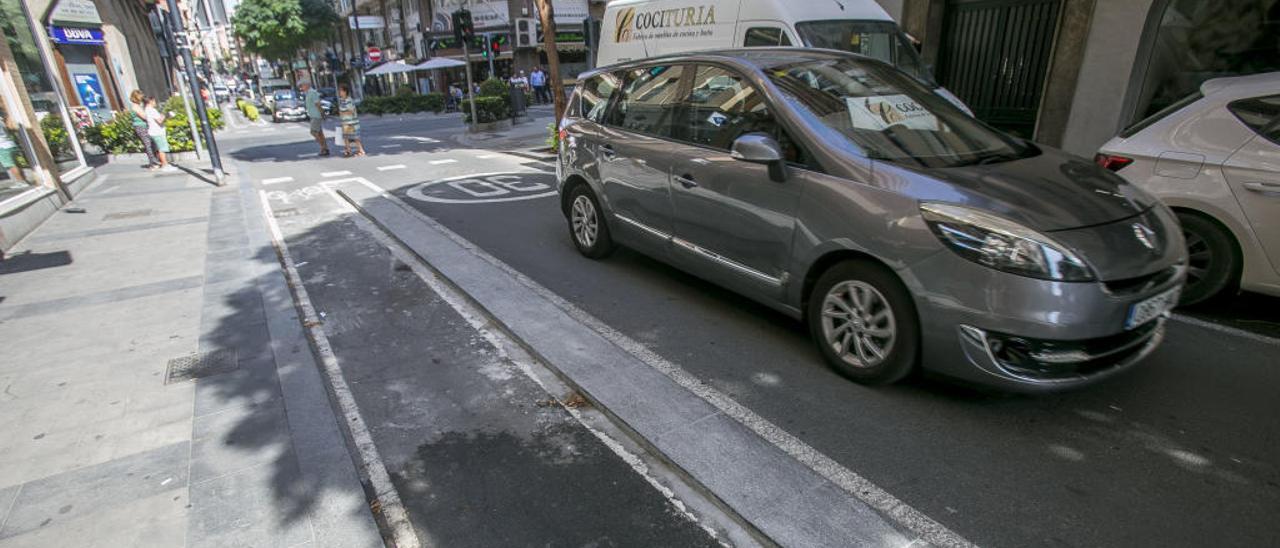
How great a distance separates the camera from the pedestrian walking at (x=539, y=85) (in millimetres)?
30891

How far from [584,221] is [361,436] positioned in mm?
3152

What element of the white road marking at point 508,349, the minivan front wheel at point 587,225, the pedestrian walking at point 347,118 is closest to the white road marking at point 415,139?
the pedestrian walking at point 347,118

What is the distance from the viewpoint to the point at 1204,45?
7.74m

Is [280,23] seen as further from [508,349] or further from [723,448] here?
[723,448]

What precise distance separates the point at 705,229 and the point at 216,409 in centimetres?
319

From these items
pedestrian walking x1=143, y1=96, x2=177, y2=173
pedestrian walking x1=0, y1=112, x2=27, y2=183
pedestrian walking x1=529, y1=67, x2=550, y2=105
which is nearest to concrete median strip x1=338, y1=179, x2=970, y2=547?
pedestrian walking x1=0, y1=112, x2=27, y2=183

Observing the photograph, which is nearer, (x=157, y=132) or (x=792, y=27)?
(x=792, y=27)

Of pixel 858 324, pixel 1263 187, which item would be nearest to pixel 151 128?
pixel 858 324

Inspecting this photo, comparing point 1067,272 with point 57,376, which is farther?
point 57,376

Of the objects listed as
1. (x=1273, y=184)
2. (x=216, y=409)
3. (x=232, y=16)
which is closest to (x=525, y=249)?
(x=216, y=409)

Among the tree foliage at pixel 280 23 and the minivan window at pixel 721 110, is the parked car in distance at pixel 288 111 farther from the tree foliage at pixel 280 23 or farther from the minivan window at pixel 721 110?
the minivan window at pixel 721 110

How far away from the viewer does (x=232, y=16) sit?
49.2 metres

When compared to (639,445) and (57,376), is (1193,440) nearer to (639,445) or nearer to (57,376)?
(639,445)

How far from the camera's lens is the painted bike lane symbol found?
9211 millimetres
